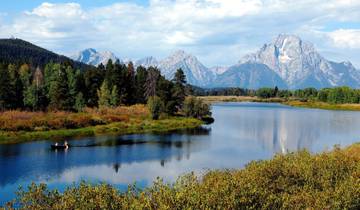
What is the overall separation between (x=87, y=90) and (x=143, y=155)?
2947 inches

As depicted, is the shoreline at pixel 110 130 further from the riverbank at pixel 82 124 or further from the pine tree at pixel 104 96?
the pine tree at pixel 104 96

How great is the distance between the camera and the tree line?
112 meters

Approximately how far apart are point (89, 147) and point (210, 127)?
49.4 m

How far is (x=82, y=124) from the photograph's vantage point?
98.8m

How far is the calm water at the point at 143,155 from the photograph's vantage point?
163 ft

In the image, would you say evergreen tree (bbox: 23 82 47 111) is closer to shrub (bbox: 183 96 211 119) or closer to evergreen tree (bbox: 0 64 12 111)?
evergreen tree (bbox: 0 64 12 111)

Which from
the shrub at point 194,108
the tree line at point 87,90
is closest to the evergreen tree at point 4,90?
the tree line at point 87,90

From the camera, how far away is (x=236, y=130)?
357ft

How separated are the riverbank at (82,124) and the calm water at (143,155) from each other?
25.8ft

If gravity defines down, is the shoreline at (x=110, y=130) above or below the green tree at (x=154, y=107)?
below

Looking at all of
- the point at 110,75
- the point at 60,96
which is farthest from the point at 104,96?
the point at 110,75

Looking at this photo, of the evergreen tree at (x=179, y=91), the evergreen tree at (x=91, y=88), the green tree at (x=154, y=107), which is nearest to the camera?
the green tree at (x=154, y=107)

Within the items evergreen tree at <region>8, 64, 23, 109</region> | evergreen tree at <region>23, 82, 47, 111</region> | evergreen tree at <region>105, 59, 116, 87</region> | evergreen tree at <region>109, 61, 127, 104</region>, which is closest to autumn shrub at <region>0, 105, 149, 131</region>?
evergreen tree at <region>23, 82, 47, 111</region>

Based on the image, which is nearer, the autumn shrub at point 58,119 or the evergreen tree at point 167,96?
the autumn shrub at point 58,119
